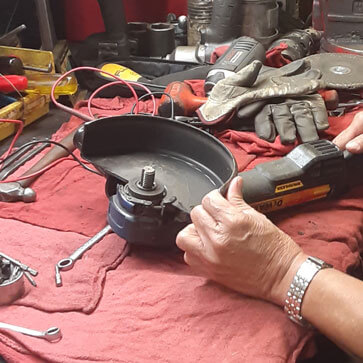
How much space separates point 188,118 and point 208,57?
57 cm

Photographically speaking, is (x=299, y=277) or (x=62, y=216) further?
(x=62, y=216)

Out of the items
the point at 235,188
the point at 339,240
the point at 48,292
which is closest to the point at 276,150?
the point at 339,240

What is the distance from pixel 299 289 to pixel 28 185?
687mm

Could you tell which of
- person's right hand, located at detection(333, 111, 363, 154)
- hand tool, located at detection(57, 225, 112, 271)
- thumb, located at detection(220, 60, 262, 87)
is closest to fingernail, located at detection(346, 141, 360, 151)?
person's right hand, located at detection(333, 111, 363, 154)

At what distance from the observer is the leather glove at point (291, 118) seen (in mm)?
1344

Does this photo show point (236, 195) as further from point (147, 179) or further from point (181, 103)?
point (181, 103)

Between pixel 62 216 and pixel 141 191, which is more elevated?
pixel 141 191

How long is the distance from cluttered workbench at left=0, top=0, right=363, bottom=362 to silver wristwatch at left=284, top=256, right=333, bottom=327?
2cm

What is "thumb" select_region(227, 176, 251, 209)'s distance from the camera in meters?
0.87

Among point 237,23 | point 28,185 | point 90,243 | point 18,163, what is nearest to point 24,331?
point 90,243

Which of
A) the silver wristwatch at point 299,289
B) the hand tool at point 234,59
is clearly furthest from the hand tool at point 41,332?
the hand tool at point 234,59

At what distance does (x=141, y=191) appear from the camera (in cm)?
95

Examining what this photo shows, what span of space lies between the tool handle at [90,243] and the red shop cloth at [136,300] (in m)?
0.01

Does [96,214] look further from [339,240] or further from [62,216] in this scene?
[339,240]
